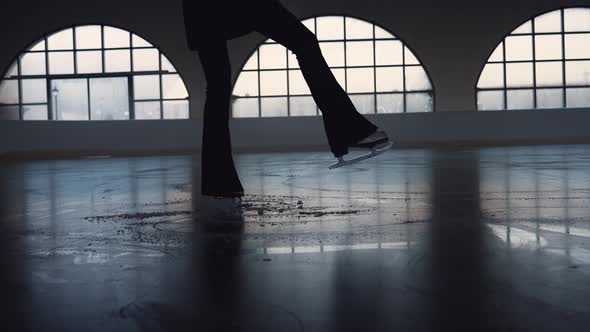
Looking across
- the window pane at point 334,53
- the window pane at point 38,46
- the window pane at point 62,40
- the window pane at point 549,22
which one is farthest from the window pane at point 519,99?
the window pane at point 38,46

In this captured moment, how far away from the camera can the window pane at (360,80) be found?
1380 inches

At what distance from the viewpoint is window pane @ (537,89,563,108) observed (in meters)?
35.0

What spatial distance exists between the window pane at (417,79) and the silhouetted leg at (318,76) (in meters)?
30.9

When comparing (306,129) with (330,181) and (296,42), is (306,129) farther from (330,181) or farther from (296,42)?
(296,42)

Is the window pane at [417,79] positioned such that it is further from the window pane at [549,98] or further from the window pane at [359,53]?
the window pane at [549,98]

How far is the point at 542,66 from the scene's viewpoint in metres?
34.8

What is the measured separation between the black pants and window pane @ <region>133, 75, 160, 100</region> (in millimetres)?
31578

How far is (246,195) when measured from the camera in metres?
5.38

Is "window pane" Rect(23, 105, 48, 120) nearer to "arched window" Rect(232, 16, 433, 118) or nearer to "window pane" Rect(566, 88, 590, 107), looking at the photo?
"arched window" Rect(232, 16, 433, 118)

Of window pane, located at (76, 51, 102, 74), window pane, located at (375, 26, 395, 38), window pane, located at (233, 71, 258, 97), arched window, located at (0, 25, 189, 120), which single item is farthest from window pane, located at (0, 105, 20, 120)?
window pane, located at (375, 26, 395, 38)

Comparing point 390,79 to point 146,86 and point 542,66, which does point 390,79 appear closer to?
point 542,66

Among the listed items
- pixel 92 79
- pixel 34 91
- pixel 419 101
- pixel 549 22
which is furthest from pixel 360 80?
pixel 34 91

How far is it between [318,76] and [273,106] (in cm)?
3121

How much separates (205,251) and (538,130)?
69.2ft
